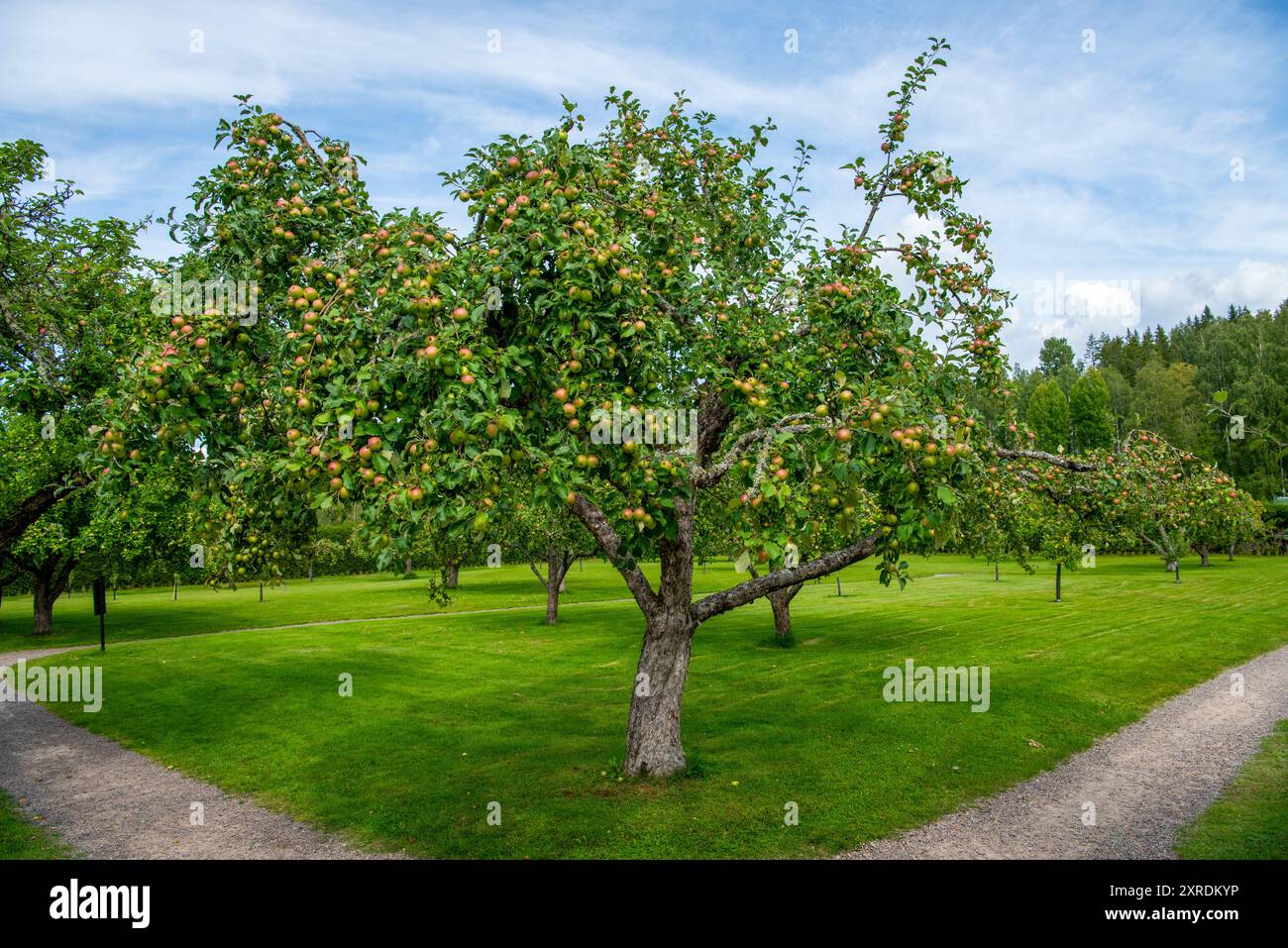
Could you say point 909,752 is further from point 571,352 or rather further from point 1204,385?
point 1204,385

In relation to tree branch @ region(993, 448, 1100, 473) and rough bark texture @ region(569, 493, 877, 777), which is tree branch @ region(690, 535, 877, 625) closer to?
rough bark texture @ region(569, 493, 877, 777)

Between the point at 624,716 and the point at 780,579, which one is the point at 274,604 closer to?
the point at 624,716

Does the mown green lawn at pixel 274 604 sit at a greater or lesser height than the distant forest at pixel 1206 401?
lesser

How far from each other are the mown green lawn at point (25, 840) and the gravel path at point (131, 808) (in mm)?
182

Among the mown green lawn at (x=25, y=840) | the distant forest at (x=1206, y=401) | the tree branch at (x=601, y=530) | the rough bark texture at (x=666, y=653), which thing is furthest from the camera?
the distant forest at (x=1206, y=401)

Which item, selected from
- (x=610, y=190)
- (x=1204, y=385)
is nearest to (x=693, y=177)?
(x=610, y=190)

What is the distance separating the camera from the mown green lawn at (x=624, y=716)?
39.5 ft

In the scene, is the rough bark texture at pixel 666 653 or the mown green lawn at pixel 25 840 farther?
the rough bark texture at pixel 666 653

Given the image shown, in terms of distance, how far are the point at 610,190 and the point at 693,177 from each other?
2.48 meters

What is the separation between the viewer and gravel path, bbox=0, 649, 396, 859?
11.3 metres

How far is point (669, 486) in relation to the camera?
9.33 metres

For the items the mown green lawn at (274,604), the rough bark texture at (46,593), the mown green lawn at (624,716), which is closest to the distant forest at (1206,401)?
the mown green lawn at (274,604)

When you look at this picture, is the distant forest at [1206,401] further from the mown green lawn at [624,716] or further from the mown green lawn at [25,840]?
the mown green lawn at [25,840]
